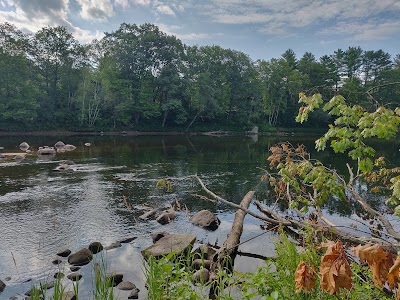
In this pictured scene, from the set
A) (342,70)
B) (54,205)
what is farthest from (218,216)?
(342,70)

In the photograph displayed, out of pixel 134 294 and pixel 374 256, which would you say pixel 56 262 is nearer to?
pixel 134 294

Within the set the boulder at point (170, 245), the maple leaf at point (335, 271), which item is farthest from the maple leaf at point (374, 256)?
the boulder at point (170, 245)

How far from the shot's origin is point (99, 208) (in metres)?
13.0

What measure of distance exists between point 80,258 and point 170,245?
229 centimetres

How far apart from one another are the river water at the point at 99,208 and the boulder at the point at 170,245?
49 centimetres

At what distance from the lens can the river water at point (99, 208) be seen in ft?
27.3

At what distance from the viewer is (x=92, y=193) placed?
15.4 metres

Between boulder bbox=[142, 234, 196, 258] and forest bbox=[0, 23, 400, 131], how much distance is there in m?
45.1

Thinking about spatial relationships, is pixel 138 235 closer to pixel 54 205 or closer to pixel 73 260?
pixel 73 260

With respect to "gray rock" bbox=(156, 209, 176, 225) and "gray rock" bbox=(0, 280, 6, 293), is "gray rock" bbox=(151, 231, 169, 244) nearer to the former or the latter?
"gray rock" bbox=(156, 209, 176, 225)

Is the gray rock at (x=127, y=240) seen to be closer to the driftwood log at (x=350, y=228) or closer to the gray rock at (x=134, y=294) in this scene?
the gray rock at (x=134, y=294)

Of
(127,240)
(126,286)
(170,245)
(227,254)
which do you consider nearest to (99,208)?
(127,240)

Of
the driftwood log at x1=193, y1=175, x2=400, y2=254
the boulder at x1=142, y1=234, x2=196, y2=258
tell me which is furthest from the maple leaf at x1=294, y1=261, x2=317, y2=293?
the boulder at x1=142, y1=234, x2=196, y2=258

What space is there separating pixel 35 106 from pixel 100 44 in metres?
19.4
